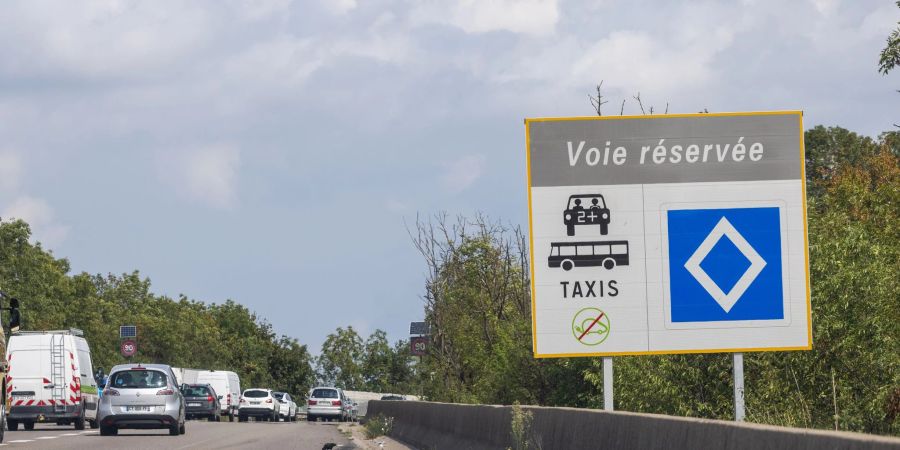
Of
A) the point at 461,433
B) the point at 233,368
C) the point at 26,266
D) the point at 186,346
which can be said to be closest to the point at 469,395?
the point at 461,433

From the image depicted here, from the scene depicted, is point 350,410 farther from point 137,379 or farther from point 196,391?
point 137,379

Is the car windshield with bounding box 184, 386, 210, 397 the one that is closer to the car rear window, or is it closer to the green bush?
the car rear window

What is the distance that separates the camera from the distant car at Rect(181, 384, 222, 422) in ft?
201

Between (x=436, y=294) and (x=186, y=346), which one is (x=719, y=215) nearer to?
(x=436, y=294)

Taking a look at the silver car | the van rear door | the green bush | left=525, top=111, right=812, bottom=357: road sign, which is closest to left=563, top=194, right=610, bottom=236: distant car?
left=525, top=111, right=812, bottom=357: road sign

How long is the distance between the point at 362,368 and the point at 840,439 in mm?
146782

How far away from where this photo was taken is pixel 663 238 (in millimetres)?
17109

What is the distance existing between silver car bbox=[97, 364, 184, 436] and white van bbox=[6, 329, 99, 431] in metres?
6.35

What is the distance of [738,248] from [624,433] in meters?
6.98

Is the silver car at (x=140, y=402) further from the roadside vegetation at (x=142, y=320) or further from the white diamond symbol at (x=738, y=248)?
the roadside vegetation at (x=142, y=320)

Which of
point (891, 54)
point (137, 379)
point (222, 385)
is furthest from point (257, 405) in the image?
point (891, 54)

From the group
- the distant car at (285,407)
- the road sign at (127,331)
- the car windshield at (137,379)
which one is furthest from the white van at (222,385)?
the car windshield at (137,379)

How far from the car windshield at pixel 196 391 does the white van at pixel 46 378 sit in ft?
69.6

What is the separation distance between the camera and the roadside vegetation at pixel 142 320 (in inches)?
3029
